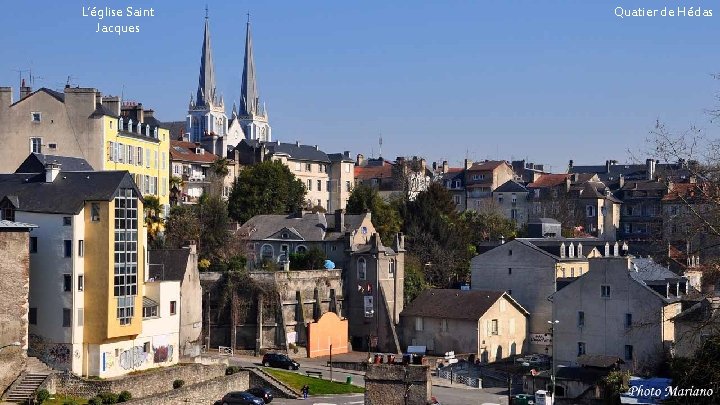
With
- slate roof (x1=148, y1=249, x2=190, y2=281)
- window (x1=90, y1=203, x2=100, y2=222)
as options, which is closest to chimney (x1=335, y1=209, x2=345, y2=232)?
slate roof (x1=148, y1=249, x2=190, y2=281)

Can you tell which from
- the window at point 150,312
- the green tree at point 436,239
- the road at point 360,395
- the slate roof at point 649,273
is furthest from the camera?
the green tree at point 436,239

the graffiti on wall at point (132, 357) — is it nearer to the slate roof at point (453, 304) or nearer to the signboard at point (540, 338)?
the slate roof at point (453, 304)

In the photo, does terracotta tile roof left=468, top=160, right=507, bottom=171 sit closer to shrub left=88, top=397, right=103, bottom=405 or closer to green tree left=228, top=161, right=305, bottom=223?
green tree left=228, top=161, right=305, bottom=223

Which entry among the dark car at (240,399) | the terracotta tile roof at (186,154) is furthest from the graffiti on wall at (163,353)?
the terracotta tile roof at (186,154)

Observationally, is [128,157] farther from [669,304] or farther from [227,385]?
[669,304]

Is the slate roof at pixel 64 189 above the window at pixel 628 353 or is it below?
above

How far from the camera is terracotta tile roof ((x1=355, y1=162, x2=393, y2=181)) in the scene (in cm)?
13400

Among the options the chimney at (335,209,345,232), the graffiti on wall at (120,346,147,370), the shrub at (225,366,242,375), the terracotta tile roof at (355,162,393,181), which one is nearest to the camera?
the graffiti on wall at (120,346,147,370)

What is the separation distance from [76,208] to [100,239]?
189 cm

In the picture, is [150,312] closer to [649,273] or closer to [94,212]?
[94,212]

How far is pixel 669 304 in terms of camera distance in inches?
2520

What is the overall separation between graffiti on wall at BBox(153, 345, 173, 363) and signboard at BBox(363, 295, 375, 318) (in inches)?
803

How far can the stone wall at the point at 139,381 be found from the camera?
51.3 meters

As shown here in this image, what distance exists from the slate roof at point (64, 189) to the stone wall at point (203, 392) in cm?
974
